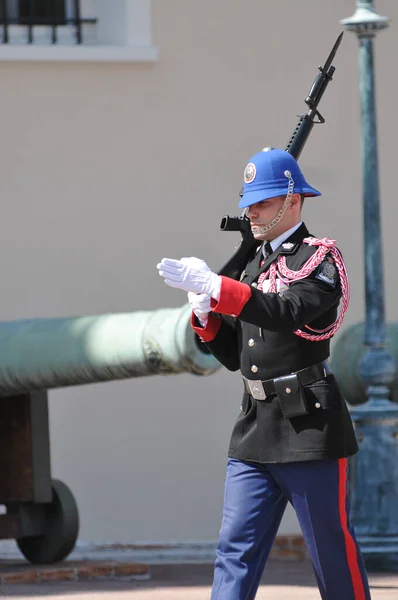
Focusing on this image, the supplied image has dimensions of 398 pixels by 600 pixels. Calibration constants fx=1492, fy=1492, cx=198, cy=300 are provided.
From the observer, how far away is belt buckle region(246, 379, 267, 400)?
4.18 metres

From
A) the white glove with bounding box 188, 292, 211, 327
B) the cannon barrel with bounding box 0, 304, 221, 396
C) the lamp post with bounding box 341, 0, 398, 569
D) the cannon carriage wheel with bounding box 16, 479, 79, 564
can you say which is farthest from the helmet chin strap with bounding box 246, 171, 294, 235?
the cannon carriage wheel with bounding box 16, 479, 79, 564

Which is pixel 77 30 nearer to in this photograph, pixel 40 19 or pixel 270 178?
pixel 40 19

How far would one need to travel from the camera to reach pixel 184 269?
3781 millimetres

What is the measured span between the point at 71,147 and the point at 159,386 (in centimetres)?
137

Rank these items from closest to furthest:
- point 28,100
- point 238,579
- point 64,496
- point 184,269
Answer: point 184,269 < point 238,579 < point 64,496 < point 28,100

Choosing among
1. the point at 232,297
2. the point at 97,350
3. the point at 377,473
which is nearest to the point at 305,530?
the point at 232,297

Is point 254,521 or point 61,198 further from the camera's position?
point 61,198

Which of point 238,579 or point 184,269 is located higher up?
point 184,269

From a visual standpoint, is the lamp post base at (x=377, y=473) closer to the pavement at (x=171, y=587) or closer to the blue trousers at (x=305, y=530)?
the pavement at (x=171, y=587)

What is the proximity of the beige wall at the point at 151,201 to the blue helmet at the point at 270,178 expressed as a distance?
3.82 metres

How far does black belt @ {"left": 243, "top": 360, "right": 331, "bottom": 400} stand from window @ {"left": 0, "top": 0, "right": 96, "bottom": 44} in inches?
178

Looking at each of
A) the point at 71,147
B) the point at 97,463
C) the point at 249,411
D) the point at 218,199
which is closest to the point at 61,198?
the point at 71,147

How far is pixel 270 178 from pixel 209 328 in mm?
464

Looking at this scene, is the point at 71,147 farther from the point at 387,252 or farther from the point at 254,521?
the point at 254,521
